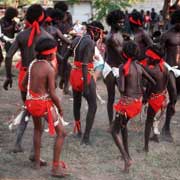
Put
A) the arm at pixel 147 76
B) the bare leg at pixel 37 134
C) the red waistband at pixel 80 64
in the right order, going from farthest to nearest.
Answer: the red waistband at pixel 80 64, the arm at pixel 147 76, the bare leg at pixel 37 134

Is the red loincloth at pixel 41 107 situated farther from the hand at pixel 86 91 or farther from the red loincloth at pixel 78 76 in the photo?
the red loincloth at pixel 78 76

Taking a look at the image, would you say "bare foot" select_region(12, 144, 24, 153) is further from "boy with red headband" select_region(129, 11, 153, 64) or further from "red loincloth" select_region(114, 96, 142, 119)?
"boy with red headband" select_region(129, 11, 153, 64)

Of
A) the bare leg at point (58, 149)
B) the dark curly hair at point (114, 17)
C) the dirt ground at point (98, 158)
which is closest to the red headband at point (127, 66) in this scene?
the bare leg at point (58, 149)

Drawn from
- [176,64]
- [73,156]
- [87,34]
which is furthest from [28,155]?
[176,64]

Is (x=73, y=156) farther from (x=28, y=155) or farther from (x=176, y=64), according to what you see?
(x=176, y=64)

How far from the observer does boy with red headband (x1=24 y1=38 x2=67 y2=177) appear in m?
5.20

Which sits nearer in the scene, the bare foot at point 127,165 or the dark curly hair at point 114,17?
the bare foot at point 127,165

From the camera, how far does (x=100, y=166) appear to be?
5887 mm

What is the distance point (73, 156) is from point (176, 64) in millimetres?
2214

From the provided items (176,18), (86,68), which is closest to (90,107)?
(86,68)

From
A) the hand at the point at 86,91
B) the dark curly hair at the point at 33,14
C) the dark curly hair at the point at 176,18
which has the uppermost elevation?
the dark curly hair at the point at 33,14

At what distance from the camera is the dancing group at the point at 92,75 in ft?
17.3

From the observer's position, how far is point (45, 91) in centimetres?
529

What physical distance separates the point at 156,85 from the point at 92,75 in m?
0.97
